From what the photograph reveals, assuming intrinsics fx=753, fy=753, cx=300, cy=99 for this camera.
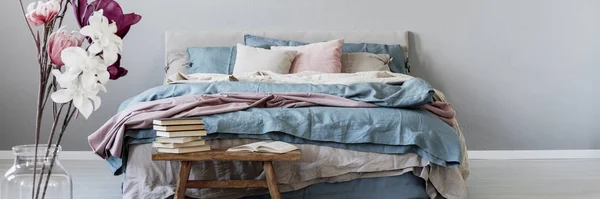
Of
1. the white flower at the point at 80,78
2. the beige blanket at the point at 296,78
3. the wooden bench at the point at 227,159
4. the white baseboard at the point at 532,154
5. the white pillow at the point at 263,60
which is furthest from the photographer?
the white baseboard at the point at 532,154

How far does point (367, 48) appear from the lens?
5.61 meters

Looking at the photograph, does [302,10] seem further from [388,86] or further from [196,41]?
[388,86]

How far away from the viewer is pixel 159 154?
3.25 metres

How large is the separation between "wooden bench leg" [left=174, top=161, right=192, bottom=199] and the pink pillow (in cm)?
203

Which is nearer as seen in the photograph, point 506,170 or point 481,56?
point 506,170

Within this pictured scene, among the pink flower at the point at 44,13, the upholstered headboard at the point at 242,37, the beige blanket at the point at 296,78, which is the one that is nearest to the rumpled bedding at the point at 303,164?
the beige blanket at the point at 296,78

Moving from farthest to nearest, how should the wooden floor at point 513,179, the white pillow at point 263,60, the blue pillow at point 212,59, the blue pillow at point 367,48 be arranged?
1. the blue pillow at point 367,48
2. the blue pillow at point 212,59
3. the white pillow at point 263,60
4. the wooden floor at point 513,179

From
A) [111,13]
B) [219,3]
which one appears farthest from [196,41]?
[111,13]

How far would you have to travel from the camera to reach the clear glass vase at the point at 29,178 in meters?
1.22

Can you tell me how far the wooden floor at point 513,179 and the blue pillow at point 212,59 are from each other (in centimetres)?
97

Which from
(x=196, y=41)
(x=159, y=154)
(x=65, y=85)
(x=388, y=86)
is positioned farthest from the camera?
(x=196, y=41)

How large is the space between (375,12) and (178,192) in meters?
2.95

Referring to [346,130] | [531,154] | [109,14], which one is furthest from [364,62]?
[109,14]

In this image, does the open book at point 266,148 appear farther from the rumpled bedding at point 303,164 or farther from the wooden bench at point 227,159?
the rumpled bedding at point 303,164
